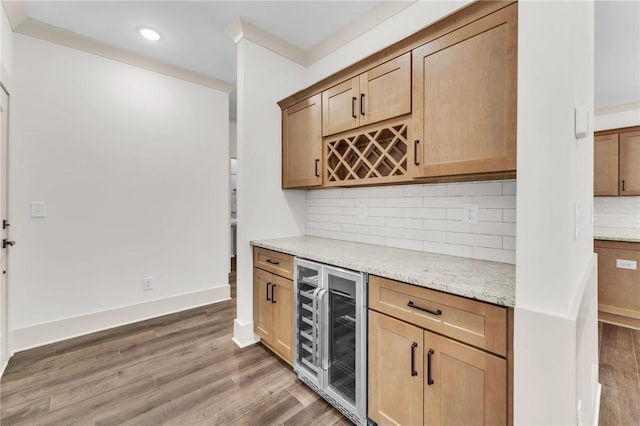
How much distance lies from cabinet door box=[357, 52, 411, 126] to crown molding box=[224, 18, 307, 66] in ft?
3.78

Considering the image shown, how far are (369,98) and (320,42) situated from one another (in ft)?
3.93

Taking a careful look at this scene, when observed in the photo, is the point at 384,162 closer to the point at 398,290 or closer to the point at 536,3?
the point at 398,290

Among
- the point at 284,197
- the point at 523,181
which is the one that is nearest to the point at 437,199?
the point at 523,181

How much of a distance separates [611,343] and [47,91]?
5554 millimetres

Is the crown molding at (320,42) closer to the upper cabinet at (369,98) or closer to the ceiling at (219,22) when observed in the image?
→ the ceiling at (219,22)

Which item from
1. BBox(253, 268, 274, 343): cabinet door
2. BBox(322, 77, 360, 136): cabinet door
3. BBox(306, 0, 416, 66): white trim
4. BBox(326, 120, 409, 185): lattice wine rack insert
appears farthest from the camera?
BBox(253, 268, 274, 343): cabinet door

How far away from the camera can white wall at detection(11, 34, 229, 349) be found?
2434 millimetres

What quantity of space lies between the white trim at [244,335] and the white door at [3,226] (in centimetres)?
165

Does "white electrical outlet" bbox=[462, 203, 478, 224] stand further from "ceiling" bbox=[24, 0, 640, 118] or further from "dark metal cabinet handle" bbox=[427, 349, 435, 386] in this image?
"ceiling" bbox=[24, 0, 640, 118]

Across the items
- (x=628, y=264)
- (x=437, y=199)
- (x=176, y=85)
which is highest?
(x=176, y=85)

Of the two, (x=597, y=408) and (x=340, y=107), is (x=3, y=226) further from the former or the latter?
(x=597, y=408)

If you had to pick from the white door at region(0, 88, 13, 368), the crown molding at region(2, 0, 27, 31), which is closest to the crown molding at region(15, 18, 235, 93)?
the crown molding at region(2, 0, 27, 31)

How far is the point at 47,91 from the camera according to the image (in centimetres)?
250

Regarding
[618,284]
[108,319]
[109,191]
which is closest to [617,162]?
[618,284]
